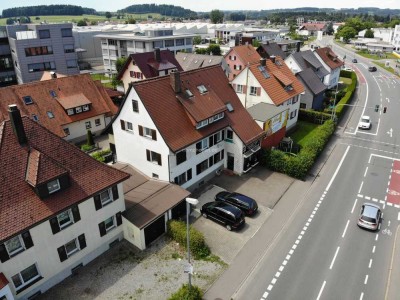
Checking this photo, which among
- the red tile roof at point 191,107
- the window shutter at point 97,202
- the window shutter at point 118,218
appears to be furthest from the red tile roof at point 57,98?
the window shutter at point 97,202

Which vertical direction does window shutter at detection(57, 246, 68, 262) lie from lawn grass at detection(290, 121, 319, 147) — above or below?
above

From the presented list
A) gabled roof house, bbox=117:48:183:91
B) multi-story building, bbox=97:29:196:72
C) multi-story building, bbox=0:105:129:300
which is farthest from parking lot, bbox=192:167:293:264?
multi-story building, bbox=97:29:196:72

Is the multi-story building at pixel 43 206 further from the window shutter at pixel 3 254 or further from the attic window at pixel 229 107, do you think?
the attic window at pixel 229 107

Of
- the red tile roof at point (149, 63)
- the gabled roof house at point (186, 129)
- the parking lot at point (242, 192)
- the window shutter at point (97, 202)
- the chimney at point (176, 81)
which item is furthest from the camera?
the red tile roof at point (149, 63)

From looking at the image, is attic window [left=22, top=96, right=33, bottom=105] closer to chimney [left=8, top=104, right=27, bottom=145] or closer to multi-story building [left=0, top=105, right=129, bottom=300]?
multi-story building [left=0, top=105, right=129, bottom=300]

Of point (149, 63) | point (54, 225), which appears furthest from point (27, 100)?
point (54, 225)

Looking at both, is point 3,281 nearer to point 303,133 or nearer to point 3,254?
point 3,254
